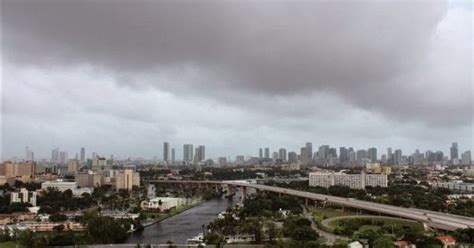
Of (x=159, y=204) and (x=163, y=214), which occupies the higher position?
(x=159, y=204)

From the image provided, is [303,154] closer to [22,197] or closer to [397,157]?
[397,157]

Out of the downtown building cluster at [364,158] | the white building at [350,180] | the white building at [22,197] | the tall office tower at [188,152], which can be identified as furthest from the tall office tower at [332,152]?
the white building at [22,197]

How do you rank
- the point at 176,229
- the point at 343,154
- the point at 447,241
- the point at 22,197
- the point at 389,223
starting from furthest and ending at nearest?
the point at 343,154 → the point at 22,197 → the point at 176,229 → the point at 389,223 → the point at 447,241

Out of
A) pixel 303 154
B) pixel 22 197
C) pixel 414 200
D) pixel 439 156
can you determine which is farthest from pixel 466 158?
pixel 22 197

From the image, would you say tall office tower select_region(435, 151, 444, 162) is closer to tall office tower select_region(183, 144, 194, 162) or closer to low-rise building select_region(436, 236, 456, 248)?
tall office tower select_region(183, 144, 194, 162)

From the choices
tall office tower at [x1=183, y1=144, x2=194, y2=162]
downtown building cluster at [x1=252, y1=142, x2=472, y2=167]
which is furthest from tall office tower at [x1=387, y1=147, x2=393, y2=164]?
tall office tower at [x1=183, y1=144, x2=194, y2=162]

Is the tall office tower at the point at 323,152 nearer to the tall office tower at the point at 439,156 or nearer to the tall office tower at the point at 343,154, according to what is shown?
the tall office tower at the point at 343,154
